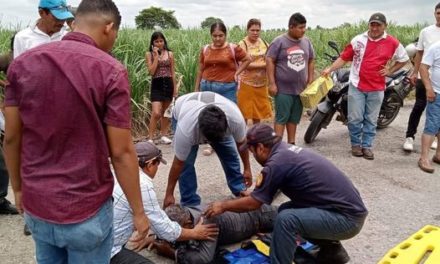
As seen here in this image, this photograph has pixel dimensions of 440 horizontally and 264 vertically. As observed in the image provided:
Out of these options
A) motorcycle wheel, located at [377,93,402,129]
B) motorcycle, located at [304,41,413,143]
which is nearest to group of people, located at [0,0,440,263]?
motorcycle, located at [304,41,413,143]

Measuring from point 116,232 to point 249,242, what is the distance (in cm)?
102

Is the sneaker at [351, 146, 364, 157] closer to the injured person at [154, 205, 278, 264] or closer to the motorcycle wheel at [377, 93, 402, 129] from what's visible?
the motorcycle wheel at [377, 93, 402, 129]

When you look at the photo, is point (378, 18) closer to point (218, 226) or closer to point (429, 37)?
point (429, 37)

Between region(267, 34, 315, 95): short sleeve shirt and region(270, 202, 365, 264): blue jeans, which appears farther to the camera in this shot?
region(267, 34, 315, 95): short sleeve shirt

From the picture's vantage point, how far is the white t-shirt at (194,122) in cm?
341

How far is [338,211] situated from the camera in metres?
2.91

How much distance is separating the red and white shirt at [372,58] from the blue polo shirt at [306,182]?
108 inches

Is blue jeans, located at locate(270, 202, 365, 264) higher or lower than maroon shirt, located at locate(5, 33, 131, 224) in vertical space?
lower

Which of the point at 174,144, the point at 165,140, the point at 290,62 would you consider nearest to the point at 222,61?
the point at 290,62

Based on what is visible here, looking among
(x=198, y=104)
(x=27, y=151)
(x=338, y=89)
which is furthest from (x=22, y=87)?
(x=338, y=89)

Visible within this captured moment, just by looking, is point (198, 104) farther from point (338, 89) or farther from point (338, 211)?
point (338, 89)

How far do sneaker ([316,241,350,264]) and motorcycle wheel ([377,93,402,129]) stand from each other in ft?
12.6

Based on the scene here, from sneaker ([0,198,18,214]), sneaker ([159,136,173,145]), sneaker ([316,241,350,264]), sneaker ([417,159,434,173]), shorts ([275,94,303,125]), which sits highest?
shorts ([275,94,303,125])

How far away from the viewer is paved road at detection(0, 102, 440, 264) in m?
3.41
